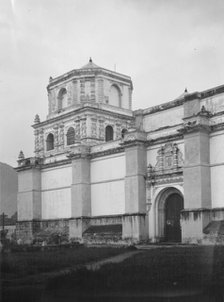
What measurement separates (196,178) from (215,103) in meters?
5.12

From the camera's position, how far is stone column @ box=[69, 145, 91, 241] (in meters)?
36.4

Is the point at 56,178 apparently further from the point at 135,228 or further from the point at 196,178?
the point at 196,178

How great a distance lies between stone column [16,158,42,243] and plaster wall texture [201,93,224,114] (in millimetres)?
16573

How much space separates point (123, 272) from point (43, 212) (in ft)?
86.1

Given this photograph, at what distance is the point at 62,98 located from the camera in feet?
143

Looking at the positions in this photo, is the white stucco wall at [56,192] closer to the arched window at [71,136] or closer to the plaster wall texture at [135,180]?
the arched window at [71,136]

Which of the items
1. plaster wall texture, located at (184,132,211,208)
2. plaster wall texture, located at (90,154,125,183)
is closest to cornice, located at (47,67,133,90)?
plaster wall texture, located at (90,154,125,183)

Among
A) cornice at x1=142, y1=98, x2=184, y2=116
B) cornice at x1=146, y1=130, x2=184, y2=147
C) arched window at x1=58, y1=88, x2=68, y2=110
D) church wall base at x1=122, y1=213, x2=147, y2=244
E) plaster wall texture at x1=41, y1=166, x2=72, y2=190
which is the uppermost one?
arched window at x1=58, y1=88, x2=68, y2=110

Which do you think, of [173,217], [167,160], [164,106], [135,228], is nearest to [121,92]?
[164,106]

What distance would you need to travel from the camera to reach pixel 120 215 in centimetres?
3403

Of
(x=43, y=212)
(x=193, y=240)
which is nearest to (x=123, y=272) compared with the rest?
(x=193, y=240)

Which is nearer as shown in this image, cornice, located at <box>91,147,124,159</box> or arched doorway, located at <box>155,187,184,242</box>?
arched doorway, located at <box>155,187,184,242</box>

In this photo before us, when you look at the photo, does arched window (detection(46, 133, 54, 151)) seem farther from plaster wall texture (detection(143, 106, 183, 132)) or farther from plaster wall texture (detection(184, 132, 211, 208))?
plaster wall texture (detection(184, 132, 211, 208))

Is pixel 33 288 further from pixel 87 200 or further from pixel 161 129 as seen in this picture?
pixel 87 200
